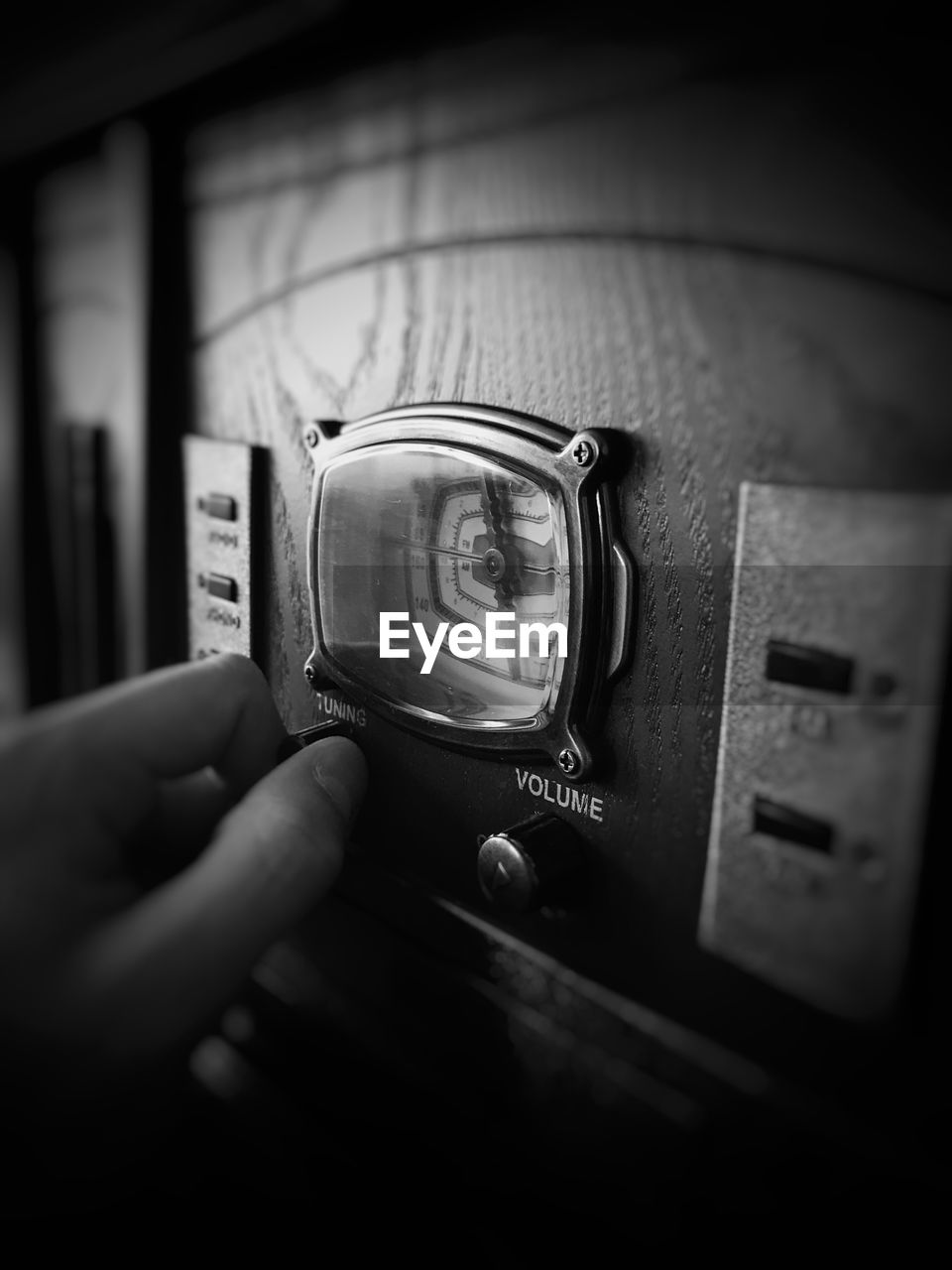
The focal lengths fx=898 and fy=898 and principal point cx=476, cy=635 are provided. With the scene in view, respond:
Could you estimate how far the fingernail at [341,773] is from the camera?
721 millimetres

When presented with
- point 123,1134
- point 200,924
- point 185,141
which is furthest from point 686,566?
point 185,141

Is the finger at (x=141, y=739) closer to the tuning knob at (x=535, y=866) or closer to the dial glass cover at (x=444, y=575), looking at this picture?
the dial glass cover at (x=444, y=575)

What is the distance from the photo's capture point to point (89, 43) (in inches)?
33.6

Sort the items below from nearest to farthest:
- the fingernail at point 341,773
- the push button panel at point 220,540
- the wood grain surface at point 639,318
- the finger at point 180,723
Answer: the wood grain surface at point 639,318
the finger at point 180,723
the fingernail at point 341,773
the push button panel at point 220,540

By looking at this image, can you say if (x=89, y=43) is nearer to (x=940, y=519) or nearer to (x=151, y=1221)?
(x=940, y=519)

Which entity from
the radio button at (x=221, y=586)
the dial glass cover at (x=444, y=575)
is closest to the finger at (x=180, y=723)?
the dial glass cover at (x=444, y=575)

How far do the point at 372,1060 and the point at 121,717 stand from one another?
1.35 feet

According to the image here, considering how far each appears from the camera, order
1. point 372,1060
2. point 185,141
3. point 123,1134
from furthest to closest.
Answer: point 185,141 → point 372,1060 → point 123,1134

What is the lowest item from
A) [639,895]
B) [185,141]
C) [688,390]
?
[639,895]

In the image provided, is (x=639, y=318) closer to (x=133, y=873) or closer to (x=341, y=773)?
(x=341, y=773)

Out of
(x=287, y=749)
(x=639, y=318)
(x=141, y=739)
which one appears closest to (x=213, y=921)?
(x=141, y=739)

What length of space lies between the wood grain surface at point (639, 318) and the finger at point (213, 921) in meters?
0.17

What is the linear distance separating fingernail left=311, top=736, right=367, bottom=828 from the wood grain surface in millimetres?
35

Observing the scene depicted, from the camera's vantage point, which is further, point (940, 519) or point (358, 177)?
point (358, 177)
